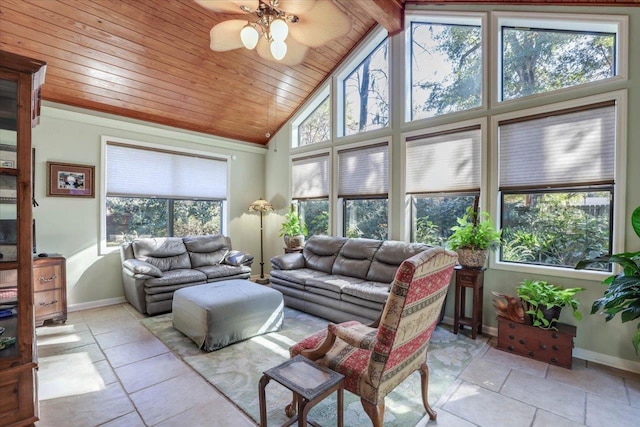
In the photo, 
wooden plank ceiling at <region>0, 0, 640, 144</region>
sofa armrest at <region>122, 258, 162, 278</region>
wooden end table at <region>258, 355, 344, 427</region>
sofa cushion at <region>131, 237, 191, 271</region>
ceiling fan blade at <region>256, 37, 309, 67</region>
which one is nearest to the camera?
wooden end table at <region>258, 355, 344, 427</region>

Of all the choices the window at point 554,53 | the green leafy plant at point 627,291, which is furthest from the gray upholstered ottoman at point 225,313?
the window at point 554,53

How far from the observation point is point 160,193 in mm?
5027

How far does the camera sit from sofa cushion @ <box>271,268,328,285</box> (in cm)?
417

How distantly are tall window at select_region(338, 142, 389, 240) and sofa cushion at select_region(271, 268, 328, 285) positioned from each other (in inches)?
39.0

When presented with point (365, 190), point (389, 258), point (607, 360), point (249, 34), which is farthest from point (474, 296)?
point (249, 34)

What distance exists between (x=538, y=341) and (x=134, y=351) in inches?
154

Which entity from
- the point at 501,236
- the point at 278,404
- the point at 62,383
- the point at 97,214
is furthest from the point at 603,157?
the point at 97,214

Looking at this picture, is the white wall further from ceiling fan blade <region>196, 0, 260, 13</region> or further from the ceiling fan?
ceiling fan blade <region>196, 0, 260, 13</region>

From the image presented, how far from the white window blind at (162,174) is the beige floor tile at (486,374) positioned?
4.81m

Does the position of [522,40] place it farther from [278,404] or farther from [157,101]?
[157,101]

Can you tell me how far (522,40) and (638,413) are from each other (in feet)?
11.9

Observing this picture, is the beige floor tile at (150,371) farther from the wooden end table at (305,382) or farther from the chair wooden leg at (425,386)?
the chair wooden leg at (425,386)

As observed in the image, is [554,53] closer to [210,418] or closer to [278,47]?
[278,47]

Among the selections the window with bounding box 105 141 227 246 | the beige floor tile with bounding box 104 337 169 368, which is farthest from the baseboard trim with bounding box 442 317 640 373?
the window with bounding box 105 141 227 246
